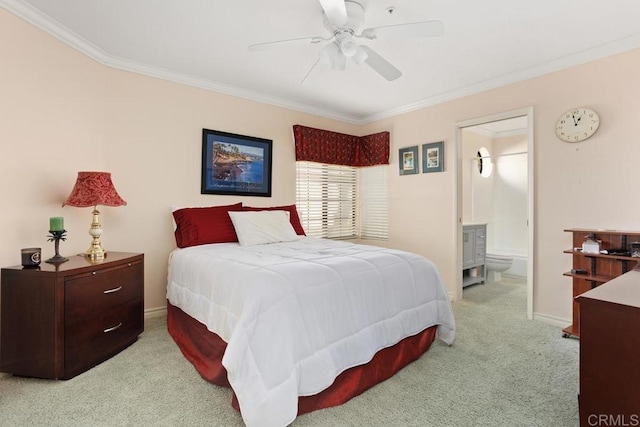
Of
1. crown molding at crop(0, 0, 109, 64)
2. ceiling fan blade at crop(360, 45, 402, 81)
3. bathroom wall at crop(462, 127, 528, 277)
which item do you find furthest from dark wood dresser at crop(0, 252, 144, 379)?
bathroom wall at crop(462, 127, 528, 277)

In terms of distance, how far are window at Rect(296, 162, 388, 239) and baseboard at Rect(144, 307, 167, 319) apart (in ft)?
6.46

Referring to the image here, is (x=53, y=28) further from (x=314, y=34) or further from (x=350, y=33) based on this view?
(x=350, y=33)

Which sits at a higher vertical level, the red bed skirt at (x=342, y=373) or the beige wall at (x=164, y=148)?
the beige wall at (x=164, y=148)

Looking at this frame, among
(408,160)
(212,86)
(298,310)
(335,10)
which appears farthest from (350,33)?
(408,160)

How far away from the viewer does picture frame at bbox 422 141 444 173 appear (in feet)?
13.1

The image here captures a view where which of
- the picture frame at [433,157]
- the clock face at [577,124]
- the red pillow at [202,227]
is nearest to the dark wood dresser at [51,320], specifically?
the red pillow at [202,227]

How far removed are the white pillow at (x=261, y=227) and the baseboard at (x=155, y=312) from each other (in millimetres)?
1131

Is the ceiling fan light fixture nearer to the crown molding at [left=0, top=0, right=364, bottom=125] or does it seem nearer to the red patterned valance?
the crown molding at [left=0, top=0, right=364, bottom=125]

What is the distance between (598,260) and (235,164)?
12.0ft

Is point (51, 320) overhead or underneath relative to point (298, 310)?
underneath

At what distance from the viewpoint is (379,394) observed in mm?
1893

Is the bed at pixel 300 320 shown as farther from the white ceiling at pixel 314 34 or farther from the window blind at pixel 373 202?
the window blind at pixel 373 202

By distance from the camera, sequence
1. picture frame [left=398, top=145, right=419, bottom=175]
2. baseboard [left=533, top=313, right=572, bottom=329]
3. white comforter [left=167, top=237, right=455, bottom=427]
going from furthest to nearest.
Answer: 1. picture frame [left=398, top=145, right=419, bottom=175]
2. baseboard [left=533, top=313, right=572, bottom=329]
3. white comforter [left=167, top=237, right=455, bottom=427]

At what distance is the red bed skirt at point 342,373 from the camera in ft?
5.87
